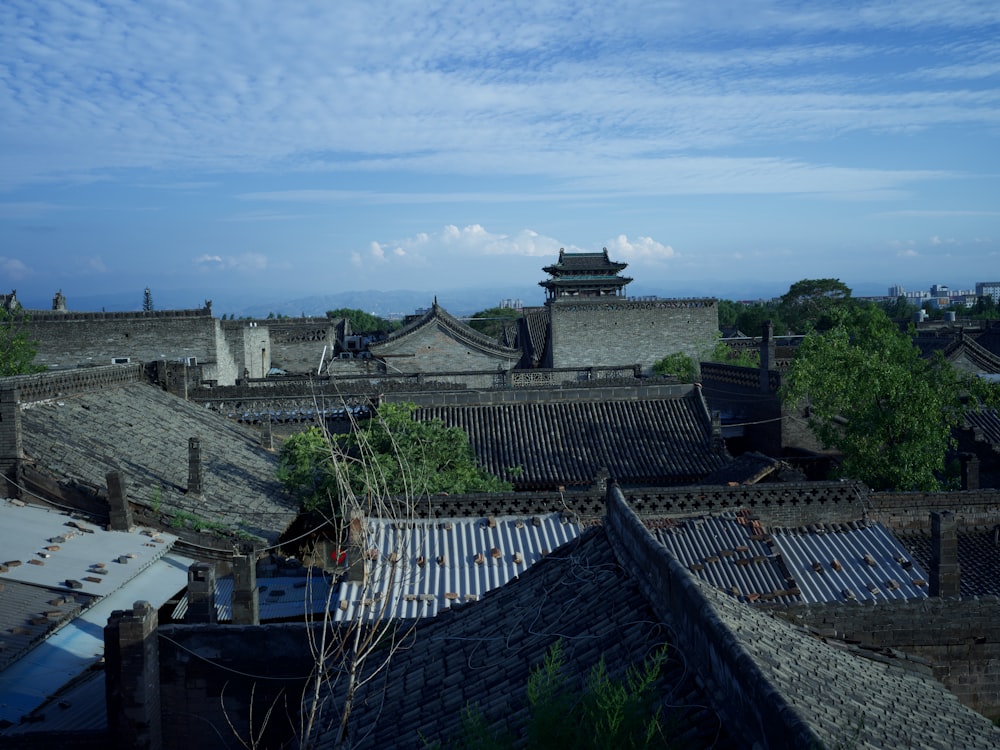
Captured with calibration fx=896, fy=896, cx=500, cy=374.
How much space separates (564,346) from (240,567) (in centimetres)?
3274

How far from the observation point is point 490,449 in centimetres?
2209

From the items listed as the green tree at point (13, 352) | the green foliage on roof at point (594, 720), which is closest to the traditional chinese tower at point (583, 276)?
the green tree at point (13, 352)

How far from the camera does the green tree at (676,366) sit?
39.9m

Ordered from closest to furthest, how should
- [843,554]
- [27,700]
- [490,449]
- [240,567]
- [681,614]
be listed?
[681,614], [27,700], [240,567], [843,554], [490,449]

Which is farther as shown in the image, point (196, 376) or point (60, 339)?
point (60, 339)

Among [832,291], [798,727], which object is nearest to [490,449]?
[798,727]

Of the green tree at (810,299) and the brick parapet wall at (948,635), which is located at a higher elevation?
the green tree at (810,299)

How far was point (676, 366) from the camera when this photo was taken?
4025cm

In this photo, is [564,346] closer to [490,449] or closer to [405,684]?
[490,449]

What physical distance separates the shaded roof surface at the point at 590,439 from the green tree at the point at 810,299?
53746 millimetres

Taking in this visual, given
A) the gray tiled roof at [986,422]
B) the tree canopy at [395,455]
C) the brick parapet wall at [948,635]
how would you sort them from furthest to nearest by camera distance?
the gray tiled roof at [986,422] → the tree canopy at [395,455] → the brick parapet wall at [948,635]

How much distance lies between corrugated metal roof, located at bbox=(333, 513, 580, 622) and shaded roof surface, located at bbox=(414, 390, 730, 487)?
8183mm

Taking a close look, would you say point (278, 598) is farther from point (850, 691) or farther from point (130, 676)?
point (850, 691)

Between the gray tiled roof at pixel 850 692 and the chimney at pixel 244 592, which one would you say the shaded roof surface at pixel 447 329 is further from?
the gray tiled roof at pixel 850 692
